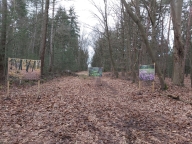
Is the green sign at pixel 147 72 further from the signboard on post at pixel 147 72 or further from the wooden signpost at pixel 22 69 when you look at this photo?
the wooden signpost at pixel 22 69

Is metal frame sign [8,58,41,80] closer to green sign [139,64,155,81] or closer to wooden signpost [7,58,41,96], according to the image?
wooden signpost [7,58,41,96]

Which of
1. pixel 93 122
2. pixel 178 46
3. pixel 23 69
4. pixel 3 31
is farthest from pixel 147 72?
pixel 3 31

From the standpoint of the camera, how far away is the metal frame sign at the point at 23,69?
770 centimetres

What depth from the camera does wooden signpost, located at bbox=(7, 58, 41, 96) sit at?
7.68 meters

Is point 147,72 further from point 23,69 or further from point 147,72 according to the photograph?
point 23,69

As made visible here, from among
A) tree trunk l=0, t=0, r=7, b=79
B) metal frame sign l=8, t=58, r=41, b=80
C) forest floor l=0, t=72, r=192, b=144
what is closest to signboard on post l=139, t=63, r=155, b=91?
forest floor l=0, t=72, r=192, b=144

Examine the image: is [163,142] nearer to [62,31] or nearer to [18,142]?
[18,142]

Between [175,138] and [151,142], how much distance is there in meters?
0.71

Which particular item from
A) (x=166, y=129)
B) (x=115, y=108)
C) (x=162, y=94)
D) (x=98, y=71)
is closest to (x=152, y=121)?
(x=166, y=129)

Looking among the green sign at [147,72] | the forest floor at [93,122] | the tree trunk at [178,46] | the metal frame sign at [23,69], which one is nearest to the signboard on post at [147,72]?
the green sign at [147,72]

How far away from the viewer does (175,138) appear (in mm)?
4246

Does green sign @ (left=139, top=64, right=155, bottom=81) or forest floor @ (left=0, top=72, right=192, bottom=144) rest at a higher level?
green sign @ (left=139, top=64, right=155, bottom=81)

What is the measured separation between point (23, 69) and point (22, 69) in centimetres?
5

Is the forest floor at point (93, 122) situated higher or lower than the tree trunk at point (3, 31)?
lower
